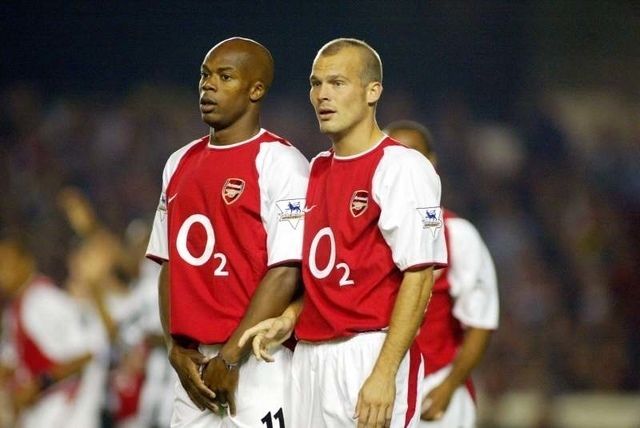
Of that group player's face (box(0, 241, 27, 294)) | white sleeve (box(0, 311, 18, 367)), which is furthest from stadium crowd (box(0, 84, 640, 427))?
player's face (box(0, 241, 27, 294))

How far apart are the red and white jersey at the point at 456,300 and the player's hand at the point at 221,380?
1357 millimetres

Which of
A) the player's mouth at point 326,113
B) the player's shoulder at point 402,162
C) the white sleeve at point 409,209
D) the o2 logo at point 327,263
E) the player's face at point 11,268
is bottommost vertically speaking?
the player's face at point 11,268

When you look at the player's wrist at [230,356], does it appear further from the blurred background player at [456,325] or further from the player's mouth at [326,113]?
the blurred background player at [456,325]

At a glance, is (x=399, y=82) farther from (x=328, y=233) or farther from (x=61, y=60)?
(x=328, y=233)

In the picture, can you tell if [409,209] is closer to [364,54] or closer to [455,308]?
[364,54]

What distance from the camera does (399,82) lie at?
1098cm

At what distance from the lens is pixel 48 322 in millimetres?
8664

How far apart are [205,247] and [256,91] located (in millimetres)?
557

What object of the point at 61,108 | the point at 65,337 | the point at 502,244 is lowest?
the point at 65,337

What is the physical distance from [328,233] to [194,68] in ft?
23.7

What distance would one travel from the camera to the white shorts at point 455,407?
5.63m

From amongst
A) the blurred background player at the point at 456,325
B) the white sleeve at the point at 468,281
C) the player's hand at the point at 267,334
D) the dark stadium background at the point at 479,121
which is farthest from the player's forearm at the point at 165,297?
the dark stadium background at the point at 479,121

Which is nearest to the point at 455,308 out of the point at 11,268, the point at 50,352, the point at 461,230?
the point at 461,230

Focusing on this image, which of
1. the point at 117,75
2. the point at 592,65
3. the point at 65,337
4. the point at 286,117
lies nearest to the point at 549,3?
the point at 592,65
